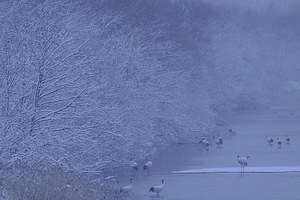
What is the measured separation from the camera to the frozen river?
714 inches

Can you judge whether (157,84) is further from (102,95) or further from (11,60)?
(11,60)

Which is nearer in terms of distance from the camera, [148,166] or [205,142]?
[148,166]

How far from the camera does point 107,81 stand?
74.8ft

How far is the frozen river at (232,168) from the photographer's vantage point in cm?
1812

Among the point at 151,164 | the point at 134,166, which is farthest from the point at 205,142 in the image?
the point at 134,166

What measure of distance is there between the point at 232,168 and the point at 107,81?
4299mm

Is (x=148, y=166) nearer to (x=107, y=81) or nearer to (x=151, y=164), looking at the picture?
(x=151, y=164)

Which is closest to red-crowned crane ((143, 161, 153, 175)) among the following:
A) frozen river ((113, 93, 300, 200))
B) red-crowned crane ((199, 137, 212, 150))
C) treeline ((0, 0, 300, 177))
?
frozen river ((113, 93, 300, 200))

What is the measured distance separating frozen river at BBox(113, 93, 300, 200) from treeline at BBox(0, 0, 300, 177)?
1.01 m

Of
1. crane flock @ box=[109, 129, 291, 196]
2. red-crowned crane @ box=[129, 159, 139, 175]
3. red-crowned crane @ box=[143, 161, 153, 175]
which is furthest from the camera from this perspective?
red-crowned crane @ box=[143, 161, 153, 175]

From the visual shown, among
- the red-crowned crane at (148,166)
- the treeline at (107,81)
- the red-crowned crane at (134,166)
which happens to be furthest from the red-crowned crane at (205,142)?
the red-crowned crane at (134,166)

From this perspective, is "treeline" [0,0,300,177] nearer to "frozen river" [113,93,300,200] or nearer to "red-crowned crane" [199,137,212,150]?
"red-crowned crane" [199,137,212,150]

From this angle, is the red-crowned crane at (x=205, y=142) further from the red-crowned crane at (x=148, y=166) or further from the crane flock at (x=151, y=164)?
the red-crowned crane at (x=148, y=166)

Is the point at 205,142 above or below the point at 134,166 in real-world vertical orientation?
above
